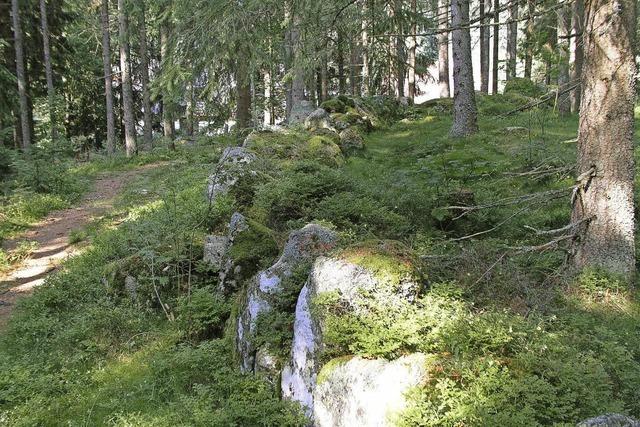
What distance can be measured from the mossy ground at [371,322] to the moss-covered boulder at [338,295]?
0.08m

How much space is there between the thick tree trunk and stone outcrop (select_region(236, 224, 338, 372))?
3058 millimetres

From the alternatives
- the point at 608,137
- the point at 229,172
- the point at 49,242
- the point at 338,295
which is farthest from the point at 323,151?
the point at 338,295

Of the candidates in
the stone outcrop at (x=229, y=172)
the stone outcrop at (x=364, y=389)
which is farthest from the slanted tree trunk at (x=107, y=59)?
the stone outcrop at (x=364, y=389)

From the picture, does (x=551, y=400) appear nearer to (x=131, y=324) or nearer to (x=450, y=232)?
(x=450, y=232)

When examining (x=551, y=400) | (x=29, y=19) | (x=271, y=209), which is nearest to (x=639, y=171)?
(x=271, y=209)

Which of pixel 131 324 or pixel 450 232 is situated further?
pixel 450 232

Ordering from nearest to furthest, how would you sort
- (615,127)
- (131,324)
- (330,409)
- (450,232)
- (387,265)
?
(330,409)
(387,265)
(615,127)
(131,324)
(450,232)

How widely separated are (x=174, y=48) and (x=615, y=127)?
24.3ft

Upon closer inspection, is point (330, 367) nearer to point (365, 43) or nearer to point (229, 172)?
point (229, 172)

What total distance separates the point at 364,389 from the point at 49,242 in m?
8.48

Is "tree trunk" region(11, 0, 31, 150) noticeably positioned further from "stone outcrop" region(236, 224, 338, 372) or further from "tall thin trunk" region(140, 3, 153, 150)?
"stone outcrop" region(236, 224, 338, 372)

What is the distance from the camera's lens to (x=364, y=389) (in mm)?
3523

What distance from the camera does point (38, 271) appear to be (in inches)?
330

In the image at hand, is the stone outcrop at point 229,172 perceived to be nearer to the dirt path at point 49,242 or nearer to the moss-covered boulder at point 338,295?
the dirt path at point 49,242
